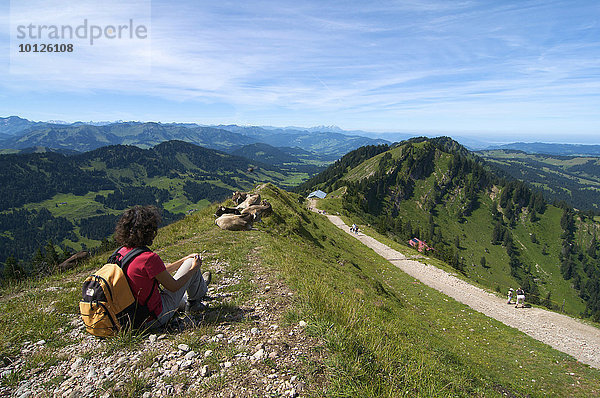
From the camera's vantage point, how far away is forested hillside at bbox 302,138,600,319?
141500mm

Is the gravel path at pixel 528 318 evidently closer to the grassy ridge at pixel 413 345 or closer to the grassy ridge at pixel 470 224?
the grassy ridge at pixel 413 345

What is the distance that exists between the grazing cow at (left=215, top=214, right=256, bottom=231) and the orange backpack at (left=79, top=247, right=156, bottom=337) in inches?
536

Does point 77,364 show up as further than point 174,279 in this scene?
No

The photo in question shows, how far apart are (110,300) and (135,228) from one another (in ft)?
4.95

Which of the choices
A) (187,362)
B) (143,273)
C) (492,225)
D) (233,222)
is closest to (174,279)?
(143,273)

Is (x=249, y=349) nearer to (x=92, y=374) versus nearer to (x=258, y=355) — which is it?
(x=258, y=355)

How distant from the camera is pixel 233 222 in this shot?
64.5ft

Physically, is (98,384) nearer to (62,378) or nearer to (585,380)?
(62,378)

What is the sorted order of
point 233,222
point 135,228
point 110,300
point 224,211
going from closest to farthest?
point 110,300 < point 135,228 < point 233,222 < point 224,211

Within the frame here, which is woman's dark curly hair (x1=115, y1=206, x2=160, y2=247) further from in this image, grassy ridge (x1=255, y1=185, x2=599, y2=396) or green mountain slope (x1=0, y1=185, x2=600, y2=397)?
grassy ridge (x1=255, y1=185, x2=599, y2=396)

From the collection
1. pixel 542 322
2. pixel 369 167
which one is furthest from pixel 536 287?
pixel 542 322

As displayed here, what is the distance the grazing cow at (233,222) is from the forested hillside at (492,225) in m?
104

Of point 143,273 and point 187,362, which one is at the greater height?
point 143,273

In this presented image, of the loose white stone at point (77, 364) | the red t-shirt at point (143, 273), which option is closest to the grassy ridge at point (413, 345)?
the red t-shirt at point (143, 273)
